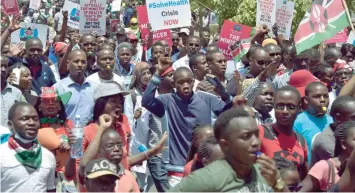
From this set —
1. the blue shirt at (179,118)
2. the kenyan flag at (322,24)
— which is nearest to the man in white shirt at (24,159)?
the blue shirt at (179,118)

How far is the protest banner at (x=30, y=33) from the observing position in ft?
43.5

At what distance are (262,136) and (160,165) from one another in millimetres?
2188

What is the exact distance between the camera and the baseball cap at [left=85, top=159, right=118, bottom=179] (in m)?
5.10

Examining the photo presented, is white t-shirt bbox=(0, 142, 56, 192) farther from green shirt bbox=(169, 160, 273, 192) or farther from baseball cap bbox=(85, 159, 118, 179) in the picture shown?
green shirt bbox=(169, 160, 273, 192)

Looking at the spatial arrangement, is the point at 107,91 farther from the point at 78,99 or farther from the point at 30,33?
the point at 30,33

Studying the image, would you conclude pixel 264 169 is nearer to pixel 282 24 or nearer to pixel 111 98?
pixel 111 98

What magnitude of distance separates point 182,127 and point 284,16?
5487 millimetres

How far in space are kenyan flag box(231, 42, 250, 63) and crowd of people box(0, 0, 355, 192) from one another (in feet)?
0.84

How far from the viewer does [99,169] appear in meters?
5.13

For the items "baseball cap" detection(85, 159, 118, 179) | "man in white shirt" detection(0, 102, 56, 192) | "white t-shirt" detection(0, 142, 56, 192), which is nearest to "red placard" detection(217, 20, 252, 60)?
"man in white shirt" detection(0, 102, 56, 192)

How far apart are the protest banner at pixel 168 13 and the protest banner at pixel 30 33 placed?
5.92 ft

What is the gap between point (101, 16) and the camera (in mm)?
13078

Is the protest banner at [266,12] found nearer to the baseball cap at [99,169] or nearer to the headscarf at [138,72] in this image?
the headscarf at [138,72]

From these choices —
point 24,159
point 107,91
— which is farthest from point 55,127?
point 24,159
